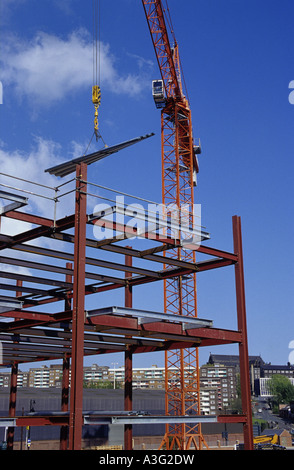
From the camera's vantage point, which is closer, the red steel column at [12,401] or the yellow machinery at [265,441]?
the red steel column at [12,401]

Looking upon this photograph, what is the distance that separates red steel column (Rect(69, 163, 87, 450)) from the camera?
18141mm

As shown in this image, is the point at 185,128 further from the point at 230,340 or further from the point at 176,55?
the point at 230,340

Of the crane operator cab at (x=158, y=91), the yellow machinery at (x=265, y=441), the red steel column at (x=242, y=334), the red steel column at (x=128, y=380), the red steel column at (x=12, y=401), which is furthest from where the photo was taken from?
the yellow machinery at (x=265, y=441)

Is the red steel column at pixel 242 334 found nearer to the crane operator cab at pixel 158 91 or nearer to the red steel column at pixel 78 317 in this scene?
the red steel column at pixel 78 317

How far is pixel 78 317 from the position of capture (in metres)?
19.0

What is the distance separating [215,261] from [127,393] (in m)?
9.10

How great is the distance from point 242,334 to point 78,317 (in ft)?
29.6

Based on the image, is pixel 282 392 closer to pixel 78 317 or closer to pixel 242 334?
pixel 242 334

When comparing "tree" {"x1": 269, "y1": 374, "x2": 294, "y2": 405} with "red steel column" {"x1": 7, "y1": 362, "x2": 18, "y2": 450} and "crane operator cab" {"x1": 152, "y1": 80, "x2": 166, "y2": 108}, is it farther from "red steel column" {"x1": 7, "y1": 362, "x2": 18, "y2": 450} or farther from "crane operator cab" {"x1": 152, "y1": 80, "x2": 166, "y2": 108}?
"red steel column" {"x1": 7, "y1": 362, "x2": 18, "y2": 450}

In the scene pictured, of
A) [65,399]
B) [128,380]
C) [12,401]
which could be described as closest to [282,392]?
[12,401]

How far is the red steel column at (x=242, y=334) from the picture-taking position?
23.3 m

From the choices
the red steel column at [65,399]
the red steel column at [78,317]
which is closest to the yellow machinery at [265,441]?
the red steel column at [65,399]

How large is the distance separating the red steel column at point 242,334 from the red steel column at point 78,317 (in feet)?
27.7

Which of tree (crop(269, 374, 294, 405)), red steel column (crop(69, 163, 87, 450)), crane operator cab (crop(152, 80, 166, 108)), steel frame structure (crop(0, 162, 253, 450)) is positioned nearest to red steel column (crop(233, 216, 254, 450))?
steel frame structure (crop(0, 162, 253, 450))
